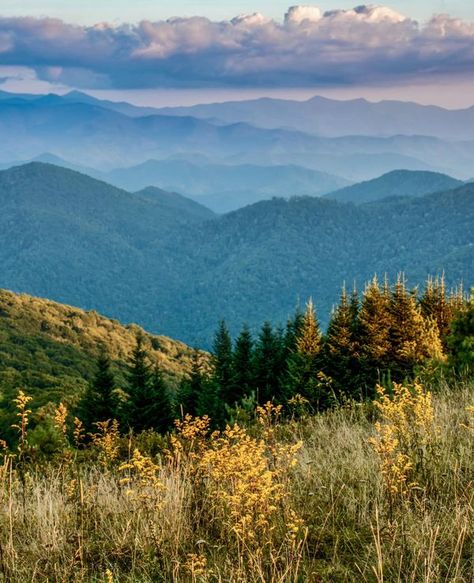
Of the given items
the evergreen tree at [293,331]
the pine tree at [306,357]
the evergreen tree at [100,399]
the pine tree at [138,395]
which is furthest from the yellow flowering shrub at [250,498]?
the evergreen tree at [293,331]

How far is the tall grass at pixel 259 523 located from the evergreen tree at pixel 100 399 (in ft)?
117

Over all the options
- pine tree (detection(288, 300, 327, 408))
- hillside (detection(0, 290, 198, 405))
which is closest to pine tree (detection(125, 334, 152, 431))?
pine tree (detection(288, 300, 327, 408))

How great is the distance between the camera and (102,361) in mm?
41375

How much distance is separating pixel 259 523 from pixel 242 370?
42.3 meters

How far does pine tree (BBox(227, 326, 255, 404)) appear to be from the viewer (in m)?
45.0

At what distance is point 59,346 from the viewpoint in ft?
369

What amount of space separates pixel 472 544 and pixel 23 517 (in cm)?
371

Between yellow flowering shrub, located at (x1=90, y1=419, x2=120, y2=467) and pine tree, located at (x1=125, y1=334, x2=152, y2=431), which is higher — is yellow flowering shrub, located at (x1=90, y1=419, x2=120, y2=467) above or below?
A: above

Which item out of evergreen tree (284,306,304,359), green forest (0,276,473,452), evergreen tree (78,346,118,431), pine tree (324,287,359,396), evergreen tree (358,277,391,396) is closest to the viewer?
green forest (0,276,473,452)

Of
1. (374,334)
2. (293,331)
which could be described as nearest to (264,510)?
(374,334)

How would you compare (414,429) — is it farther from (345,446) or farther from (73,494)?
(73,494)

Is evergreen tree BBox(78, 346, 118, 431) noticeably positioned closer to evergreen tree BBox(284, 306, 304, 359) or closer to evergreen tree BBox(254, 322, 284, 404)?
evergreen tree BBox(254, 322, 284, 404)

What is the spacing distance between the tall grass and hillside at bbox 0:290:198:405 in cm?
6055

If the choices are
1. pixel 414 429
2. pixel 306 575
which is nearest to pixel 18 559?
pixel 306 575
